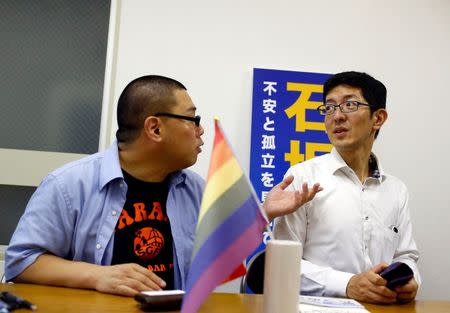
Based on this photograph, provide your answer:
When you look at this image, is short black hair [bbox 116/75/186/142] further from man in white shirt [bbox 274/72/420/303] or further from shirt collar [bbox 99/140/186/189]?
man in white shirt [bbox 274/72/420/303]

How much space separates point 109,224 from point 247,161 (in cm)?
131

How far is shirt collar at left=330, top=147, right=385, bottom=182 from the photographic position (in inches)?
75.0

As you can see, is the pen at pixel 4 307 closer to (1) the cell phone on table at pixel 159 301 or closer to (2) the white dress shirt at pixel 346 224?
(1) the cell phone on table at pixel 159 301

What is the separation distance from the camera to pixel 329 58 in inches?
108

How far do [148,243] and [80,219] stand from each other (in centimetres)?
25

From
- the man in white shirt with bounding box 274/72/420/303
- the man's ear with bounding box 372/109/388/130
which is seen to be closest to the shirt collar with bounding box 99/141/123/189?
the man in white shirt with bounding box 274/72/420/303

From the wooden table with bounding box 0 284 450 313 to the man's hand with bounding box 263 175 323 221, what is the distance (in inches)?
16.1

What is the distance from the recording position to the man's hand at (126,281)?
1.12 meters

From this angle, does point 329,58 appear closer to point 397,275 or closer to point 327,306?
point 397,275

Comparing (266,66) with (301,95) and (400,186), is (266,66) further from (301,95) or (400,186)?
(400,186)

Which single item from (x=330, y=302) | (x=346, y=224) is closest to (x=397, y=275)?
(x=330, y=302)

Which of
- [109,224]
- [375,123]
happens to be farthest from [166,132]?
[375,123]

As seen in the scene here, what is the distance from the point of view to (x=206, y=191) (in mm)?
783

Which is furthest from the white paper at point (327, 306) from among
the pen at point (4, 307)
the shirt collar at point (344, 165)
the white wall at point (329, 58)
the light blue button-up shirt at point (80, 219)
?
the white wall at point (329, 58)
